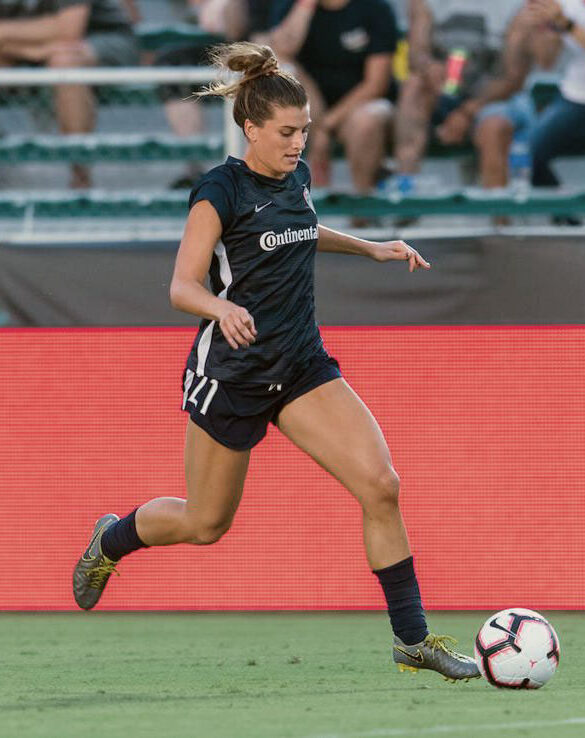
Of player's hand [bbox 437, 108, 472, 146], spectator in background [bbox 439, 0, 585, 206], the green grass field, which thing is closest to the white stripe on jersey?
the green grass field

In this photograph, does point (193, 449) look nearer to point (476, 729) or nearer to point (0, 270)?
point (476, 729)

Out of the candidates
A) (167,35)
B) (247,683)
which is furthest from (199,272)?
(167,35)

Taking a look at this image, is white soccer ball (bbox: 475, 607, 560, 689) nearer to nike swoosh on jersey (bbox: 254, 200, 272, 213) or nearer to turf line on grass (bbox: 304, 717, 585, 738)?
turf line on grass (bbox: 304, 717, 585, 738)

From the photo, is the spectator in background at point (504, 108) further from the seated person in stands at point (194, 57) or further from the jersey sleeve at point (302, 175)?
the jersey sleeve at point (302, 175)

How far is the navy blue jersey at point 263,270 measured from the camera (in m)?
4.77

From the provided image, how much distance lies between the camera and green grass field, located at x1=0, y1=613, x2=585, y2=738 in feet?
13.0

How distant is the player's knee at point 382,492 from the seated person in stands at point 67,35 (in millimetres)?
4922

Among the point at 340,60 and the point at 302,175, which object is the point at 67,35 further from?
the point at 302,175

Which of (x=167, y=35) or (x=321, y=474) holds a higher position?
(x=167, y=35)

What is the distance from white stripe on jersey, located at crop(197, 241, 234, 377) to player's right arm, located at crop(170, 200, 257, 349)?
0.12m

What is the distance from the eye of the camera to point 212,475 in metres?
4.97

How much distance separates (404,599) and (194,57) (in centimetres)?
548

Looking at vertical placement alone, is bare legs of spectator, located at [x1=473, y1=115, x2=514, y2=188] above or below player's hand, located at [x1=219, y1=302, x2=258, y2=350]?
below

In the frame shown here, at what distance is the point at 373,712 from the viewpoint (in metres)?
4.17
